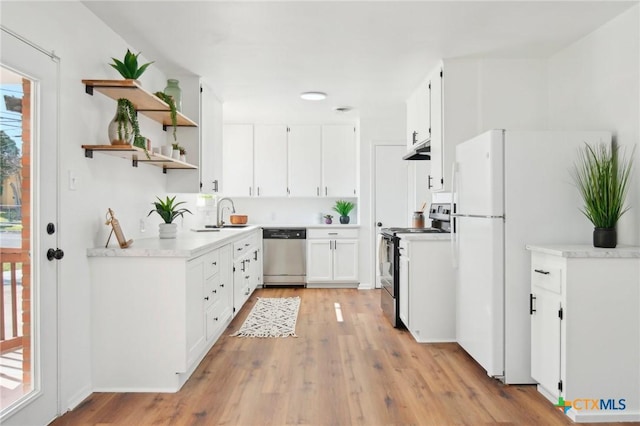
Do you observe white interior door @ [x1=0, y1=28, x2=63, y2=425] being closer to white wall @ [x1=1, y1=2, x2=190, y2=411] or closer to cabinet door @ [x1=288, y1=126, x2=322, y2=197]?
white wall @ [x1=1, y1=2, x2=190, y2=411]

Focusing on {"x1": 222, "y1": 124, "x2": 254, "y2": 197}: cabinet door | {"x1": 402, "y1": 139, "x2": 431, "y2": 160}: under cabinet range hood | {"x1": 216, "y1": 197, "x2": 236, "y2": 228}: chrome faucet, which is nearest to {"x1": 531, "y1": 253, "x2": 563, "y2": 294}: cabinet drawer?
{"x1": 402, "y1": 139, "x2": 431, "y2": 160}: under cabinet range hood

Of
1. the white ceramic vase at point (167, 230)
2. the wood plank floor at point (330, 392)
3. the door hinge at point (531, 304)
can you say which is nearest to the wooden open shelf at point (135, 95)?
the white ceramic vase at point (167, 230)

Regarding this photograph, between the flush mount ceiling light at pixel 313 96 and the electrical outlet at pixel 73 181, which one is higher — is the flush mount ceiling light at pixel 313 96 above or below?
above

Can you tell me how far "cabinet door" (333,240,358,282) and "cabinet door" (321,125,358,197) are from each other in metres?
0.78

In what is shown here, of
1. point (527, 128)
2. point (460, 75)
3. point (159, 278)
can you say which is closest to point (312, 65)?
point (460, 75)

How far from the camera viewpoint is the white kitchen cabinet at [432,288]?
3500mm

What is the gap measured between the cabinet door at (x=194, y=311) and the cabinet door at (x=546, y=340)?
212cm

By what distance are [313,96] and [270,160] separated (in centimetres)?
178

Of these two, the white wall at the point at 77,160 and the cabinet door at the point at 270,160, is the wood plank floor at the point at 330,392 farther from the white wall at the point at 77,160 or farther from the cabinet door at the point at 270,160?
the cabinet door at the point at 270,160

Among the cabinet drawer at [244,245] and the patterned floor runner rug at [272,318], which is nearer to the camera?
the patterned floor runner rug at [272,318]

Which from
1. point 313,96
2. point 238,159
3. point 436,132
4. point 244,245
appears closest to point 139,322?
point 244,245

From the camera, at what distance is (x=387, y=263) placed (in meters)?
4.18

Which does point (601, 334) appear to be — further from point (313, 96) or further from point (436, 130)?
point (313, 96)

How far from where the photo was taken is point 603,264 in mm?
2225
